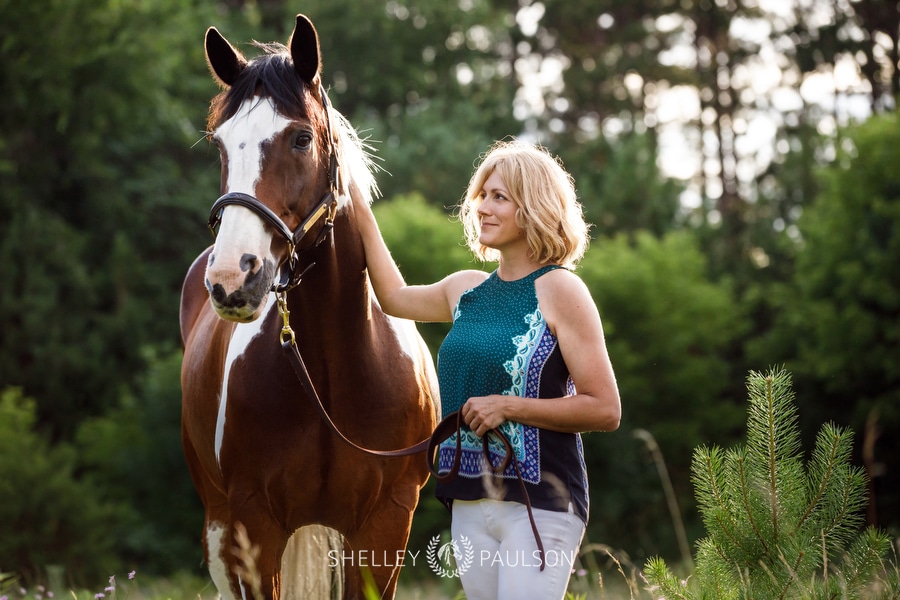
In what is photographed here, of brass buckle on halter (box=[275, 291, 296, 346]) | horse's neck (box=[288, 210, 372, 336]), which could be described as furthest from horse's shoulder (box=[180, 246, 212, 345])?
brass buckle on halter (box=[275, 291, 296, 346])

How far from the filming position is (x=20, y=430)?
49.3 feet

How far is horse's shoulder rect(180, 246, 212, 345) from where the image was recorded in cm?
517

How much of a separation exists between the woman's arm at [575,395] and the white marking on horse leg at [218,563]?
1.72 meters

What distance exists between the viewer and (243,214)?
104 inches

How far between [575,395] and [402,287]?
912 millimetres

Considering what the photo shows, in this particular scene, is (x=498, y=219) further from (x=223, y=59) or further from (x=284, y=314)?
(x=223, y=59)

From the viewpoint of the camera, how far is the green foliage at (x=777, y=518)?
2.50 metres

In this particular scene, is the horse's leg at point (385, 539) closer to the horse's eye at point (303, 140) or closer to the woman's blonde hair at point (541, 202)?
the woman's blonde hair at point (541, 202)

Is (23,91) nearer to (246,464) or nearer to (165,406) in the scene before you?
(165,406)

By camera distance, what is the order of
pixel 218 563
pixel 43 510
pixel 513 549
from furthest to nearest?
pixel 43 510, pixel 218 563, pixel 513 549

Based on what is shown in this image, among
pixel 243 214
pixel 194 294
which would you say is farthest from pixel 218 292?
pixel 194 294

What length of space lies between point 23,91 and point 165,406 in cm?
595

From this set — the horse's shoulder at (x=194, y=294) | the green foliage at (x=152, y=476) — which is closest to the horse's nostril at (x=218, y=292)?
the horse's shoulder at (x=194, y=294)

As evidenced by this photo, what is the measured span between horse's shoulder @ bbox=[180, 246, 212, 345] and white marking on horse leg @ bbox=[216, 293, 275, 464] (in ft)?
5.09
